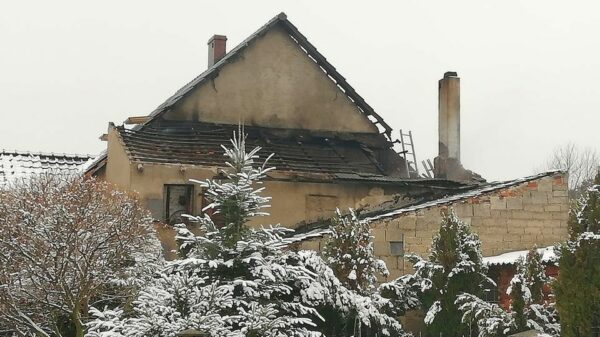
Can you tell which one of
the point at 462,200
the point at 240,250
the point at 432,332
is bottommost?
the point at 432,332

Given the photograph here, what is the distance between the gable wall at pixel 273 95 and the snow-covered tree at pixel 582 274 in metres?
12.1

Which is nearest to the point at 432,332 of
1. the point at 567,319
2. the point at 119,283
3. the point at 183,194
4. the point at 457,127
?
the point at 567,319

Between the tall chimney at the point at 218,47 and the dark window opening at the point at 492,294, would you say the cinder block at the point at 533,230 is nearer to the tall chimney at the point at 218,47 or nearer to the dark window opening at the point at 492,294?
the dark window opening at the point at 492,294

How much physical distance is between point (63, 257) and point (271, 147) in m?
9.08

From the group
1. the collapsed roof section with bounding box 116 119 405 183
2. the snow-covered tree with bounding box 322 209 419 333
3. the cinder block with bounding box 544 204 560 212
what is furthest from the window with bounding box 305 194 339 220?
the snow-covered tree with bounding box 322 209 419 333

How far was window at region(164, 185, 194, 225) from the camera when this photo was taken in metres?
18.3

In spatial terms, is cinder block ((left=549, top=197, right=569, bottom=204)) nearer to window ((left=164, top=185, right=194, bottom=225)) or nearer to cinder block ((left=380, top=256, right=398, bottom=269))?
cinder block ((left=380, top=256, right=398, bottom=269))

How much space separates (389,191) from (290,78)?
440 centimetres

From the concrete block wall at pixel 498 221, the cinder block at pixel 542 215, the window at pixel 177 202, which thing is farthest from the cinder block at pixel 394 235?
the window at pixel 177 202

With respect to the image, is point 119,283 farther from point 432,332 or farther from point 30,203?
point 432,332

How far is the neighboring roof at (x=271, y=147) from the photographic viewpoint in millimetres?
18656

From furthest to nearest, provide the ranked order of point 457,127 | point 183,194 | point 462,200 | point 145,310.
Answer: point 457,127
point 183,194
point 462,200
point 145,310

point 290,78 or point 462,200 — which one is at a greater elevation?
point 290,78

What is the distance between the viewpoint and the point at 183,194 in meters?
18.5
